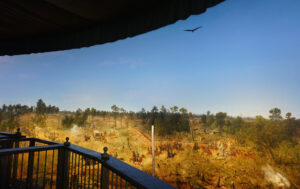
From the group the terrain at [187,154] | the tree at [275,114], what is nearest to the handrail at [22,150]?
the terrain at [187,154]

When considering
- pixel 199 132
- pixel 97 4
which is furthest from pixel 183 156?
pixel 97 4

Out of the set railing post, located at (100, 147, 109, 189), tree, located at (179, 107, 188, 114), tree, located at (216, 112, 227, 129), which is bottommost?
tree, located at (216, 112, 227, 129)

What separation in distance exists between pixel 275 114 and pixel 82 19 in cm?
2416

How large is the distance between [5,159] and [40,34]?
181 centimetres

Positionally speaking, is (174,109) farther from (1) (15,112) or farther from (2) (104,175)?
(2) (104,175)

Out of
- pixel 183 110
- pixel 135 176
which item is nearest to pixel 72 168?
pixel 135 176

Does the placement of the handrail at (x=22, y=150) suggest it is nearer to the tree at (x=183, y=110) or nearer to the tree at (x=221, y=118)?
the tree at (x=221, y=118)

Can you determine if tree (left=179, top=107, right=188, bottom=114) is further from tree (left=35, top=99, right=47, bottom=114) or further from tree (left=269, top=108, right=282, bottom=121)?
tree (left=35, top=99, right=47, bottom=114)

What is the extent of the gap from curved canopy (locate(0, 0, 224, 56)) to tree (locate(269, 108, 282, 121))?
2230 centimetres

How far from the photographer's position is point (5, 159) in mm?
2172

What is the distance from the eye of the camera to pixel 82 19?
1380 millimetres

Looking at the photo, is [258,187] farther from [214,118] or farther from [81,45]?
[81,45]

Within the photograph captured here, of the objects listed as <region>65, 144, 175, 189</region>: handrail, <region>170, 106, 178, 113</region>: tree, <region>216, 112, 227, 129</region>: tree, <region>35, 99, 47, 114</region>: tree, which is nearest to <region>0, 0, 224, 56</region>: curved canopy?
<region>65, 144, 175, 189</region>: handrail

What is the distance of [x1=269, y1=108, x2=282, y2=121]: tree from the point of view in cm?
1839
